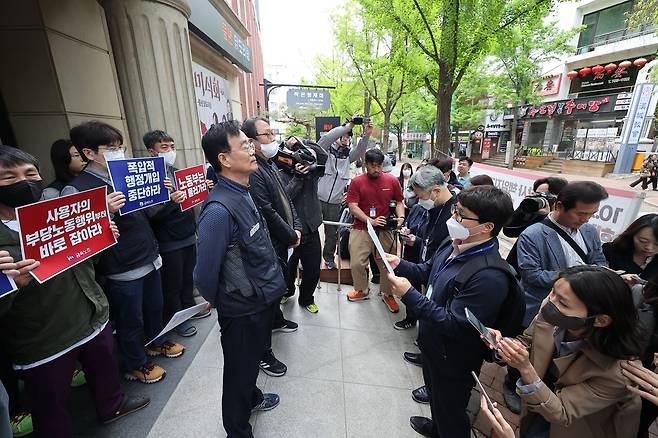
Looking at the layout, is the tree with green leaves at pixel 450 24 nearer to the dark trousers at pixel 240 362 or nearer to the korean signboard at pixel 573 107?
the dark trousers at pixel 240 362

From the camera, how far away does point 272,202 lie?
2695mm

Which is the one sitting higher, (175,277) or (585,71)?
(585,71)

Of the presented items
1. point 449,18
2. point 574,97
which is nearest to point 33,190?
point 449,18

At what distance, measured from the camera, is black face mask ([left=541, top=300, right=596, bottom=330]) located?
1433 mm

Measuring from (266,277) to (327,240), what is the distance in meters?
2.99

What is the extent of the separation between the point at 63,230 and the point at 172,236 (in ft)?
4.46

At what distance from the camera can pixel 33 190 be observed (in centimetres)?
162

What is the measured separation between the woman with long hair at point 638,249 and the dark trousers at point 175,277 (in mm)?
4028

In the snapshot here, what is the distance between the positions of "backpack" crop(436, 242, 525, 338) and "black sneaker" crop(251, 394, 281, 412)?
171 centimetres

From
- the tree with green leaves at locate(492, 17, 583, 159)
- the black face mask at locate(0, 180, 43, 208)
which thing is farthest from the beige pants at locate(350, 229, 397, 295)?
the tree with green leaves at locate(492, 17, 583, 159)

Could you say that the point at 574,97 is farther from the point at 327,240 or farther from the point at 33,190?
the point at 33,190

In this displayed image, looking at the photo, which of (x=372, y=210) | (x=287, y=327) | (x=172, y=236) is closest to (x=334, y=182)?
(x=372, y=210)

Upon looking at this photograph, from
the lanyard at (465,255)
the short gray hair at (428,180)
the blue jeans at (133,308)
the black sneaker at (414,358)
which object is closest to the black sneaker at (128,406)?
the blue jeans at (133,308)

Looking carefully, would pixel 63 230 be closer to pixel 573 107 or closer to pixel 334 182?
pixel 334 182
